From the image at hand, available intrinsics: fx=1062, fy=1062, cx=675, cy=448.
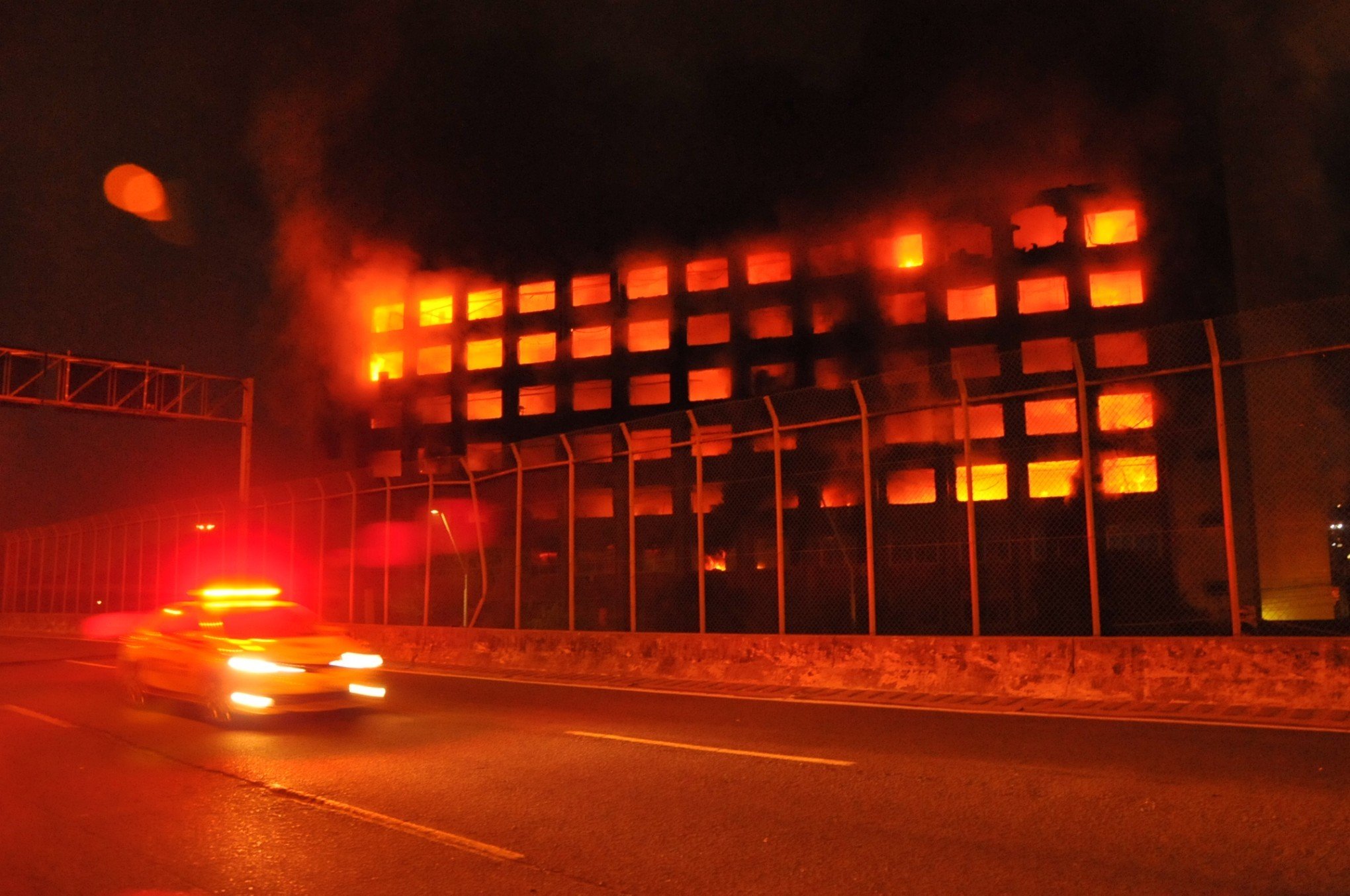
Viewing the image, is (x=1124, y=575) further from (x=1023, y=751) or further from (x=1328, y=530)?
(x=1023, y=751)

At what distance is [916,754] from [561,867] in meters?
3.66

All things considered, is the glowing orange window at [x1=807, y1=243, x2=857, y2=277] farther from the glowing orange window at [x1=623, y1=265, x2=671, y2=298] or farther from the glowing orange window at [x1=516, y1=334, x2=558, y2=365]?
the glowing orange window at [x1=516, y1=334, x2=558, y2=365]

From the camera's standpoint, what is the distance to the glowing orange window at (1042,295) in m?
50.2

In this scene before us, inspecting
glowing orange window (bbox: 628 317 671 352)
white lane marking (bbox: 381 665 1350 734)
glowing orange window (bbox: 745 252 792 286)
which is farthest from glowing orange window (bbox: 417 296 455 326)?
white lane marking (bbox: 381 665 1350 734)

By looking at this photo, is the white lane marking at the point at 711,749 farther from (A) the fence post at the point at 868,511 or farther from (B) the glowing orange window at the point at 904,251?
(B) the glowing orange window at the point at 904,251

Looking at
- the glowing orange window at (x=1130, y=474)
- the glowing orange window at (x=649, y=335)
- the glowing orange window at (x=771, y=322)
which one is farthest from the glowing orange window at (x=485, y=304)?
the glowing orange window at (x=1130, y=474)

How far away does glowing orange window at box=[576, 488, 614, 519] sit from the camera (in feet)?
160

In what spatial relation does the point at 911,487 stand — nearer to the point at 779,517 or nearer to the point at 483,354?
the point at 483,354

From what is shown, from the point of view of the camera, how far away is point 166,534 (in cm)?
2959

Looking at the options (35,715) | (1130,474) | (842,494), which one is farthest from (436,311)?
(35,715)

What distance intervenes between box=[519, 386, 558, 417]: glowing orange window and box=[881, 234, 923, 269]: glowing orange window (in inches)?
790

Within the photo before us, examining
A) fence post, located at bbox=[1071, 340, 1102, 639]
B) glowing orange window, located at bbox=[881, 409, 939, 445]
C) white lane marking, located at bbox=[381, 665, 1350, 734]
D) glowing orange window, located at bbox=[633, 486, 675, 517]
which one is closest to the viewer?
white lane marking, located at bbox=[381, 665, 1350, 734]

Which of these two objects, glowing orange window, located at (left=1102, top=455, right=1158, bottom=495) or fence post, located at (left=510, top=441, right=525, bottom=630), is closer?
fence post, located at (left=510, top=441, right=525, bottom=630)

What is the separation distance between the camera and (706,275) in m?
58.0
